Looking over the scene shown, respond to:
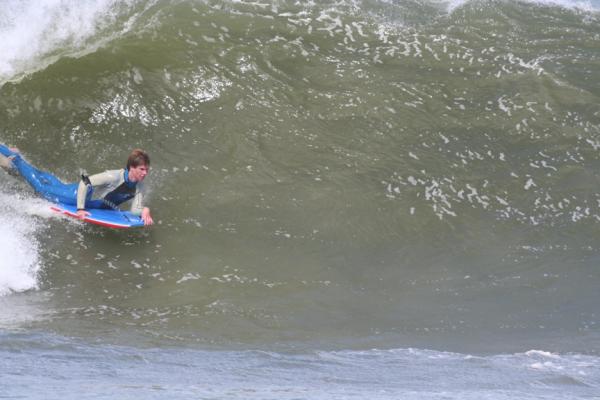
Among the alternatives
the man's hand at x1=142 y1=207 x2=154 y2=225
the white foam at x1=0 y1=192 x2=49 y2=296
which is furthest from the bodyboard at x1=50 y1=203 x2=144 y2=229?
the white foam at x1=0 y1=192 x2=49 y2=296

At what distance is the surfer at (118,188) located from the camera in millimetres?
8031

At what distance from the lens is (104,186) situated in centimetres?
836

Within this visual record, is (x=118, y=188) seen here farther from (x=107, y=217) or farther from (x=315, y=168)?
(x=315, y=168)

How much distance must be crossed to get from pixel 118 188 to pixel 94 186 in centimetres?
24

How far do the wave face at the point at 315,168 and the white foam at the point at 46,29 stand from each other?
3 cm

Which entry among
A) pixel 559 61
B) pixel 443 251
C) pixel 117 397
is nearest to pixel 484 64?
pixel 559 61

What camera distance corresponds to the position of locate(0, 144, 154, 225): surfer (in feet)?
26.6

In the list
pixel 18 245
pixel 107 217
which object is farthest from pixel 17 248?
pixel 107 217

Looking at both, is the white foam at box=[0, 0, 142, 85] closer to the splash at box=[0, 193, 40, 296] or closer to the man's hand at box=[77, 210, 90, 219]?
the splash at box=[0, 193, 40, 296]

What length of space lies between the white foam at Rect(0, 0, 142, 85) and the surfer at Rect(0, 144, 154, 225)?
7.63 feet

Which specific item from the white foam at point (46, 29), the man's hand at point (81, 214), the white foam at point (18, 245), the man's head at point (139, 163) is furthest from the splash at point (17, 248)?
the white foam at point (46, 29)

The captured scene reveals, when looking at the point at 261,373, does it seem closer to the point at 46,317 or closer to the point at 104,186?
the point at 46,317

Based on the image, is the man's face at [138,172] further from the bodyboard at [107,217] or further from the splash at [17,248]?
the splash at [17,248]

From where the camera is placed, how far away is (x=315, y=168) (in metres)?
9.80
